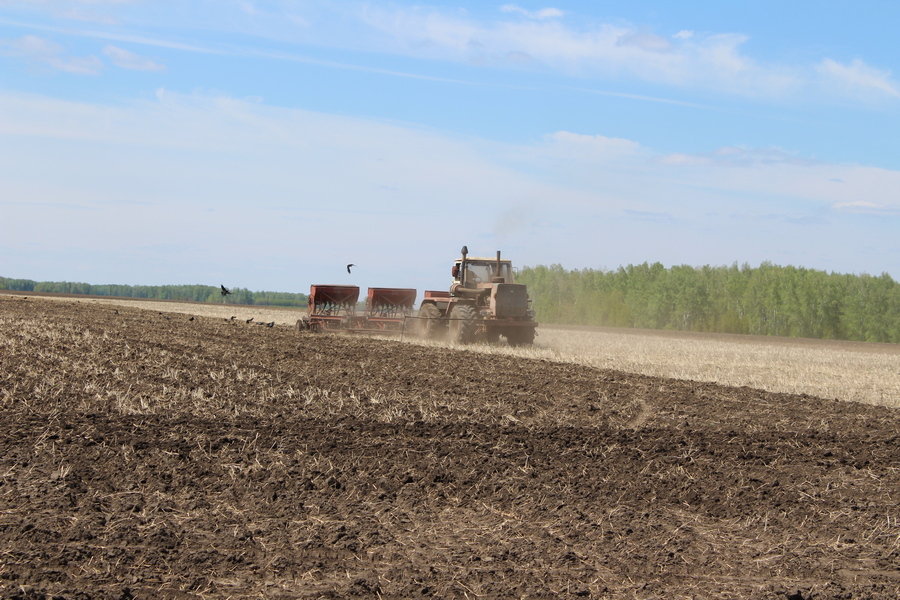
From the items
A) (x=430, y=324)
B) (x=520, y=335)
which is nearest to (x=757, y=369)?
(x=520, y=335)

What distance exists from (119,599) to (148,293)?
164 m

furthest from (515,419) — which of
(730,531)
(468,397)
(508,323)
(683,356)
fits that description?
(683,356)

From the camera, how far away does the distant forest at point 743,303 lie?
62.2m

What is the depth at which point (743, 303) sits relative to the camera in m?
65.9

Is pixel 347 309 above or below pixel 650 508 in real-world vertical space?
above

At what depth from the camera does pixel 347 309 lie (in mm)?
26031

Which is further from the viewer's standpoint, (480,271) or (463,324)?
(480,271)

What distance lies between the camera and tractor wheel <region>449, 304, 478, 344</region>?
2181cm

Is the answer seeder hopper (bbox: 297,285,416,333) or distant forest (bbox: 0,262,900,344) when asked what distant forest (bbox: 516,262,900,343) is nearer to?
distant forest (bbox: 0,262,900,344)

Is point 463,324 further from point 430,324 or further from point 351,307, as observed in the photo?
point 351,307

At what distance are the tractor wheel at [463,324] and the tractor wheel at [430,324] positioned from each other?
34.9 inches

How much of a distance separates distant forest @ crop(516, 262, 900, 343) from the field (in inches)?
2085

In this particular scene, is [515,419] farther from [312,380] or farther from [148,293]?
[148,293]

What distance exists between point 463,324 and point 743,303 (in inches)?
1968
